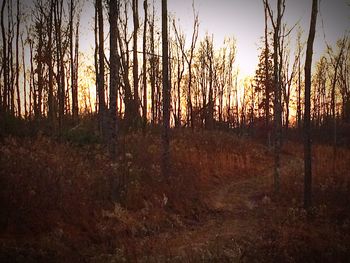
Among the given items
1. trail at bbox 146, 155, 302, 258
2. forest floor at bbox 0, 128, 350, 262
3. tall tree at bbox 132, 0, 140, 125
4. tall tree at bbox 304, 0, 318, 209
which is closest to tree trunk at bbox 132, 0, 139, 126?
tall tree at bbox 132, 0, 140, 125

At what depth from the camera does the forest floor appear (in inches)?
297

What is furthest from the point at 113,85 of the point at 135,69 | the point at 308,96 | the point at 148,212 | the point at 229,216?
the point at 135,69

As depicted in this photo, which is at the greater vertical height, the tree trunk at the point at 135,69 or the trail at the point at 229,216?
the tree trunk at the point at 135,69

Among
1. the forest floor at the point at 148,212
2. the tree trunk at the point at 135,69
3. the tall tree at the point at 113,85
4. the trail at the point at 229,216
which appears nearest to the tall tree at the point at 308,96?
the forest floor at the point at 148,212

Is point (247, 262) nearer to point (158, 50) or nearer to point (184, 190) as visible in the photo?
point (184, 190)

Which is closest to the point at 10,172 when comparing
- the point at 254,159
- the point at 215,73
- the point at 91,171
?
the point at 91,171

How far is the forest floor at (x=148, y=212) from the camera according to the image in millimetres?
7535

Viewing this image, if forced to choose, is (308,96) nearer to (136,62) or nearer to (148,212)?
(148,212)

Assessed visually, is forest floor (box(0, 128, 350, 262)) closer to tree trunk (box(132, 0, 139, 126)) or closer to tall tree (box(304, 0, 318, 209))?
tall tree (box(304, 0, 318, 209))

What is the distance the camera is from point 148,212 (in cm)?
1059

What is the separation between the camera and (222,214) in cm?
1243

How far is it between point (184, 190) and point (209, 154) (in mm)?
6234

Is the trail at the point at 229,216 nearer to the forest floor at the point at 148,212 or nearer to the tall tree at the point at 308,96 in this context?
the forest floor at the point at 148,212

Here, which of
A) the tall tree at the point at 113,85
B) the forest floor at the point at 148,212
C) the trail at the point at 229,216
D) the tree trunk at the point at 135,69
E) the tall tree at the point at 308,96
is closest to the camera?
the forest floor at the point at 148,212
